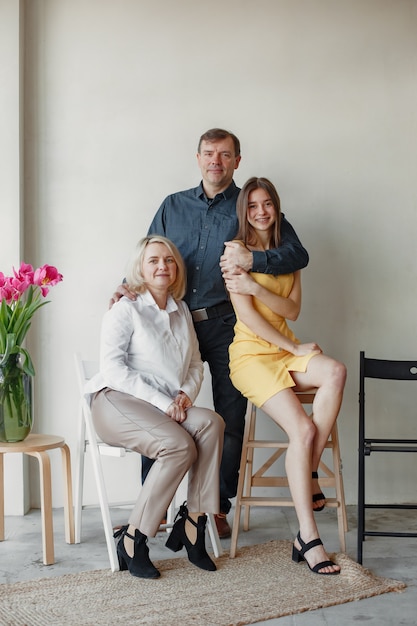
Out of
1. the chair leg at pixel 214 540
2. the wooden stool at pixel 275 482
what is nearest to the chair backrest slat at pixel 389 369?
the wooden stool at pixel 275 482

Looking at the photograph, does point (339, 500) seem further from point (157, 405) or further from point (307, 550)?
point (157, 405)

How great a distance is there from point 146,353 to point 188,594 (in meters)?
1.00

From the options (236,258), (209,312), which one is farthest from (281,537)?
(236,258)

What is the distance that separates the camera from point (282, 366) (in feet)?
10.8

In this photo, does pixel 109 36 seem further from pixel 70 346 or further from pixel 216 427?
pixel 216 427

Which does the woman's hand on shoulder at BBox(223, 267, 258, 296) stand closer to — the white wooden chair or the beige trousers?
the beige trousers

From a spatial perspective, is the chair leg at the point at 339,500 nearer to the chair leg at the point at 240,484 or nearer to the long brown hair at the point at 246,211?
the chair leg at the point at 240,484

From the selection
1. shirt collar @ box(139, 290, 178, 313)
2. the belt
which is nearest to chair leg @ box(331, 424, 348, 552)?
the belt

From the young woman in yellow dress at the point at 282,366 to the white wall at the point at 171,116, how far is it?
82cm

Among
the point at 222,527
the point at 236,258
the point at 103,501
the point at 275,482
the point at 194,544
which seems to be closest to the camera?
the point at 194,544

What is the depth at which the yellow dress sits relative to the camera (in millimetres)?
3229

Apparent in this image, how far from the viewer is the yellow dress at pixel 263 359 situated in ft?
10.6


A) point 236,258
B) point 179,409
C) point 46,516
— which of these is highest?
point 236,258

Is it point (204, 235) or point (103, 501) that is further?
point (204, 235)
